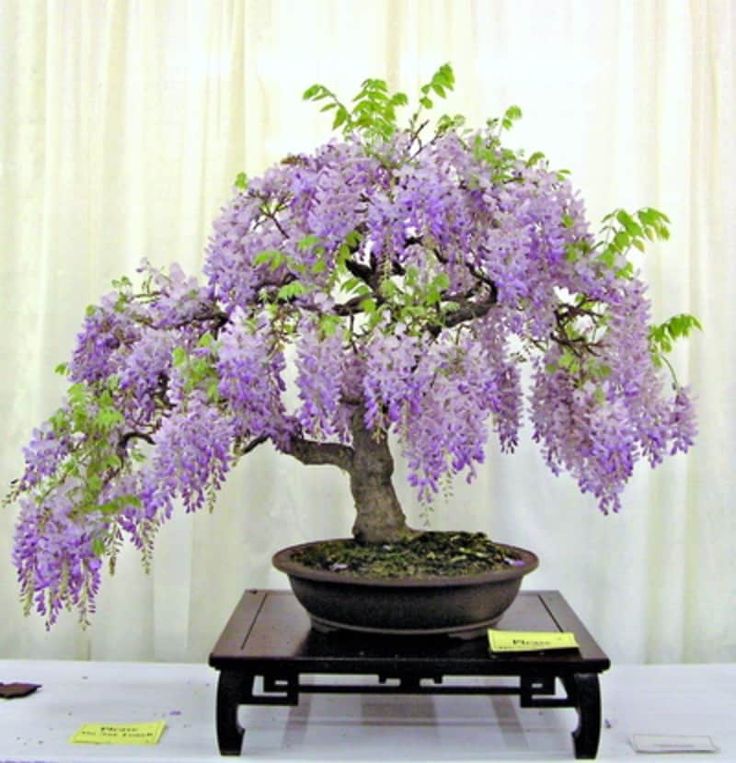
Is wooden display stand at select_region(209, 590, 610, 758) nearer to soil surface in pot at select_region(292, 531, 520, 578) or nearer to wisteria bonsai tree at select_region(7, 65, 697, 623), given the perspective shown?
soil surface in pot at select_region(292, 531, 520, 578)

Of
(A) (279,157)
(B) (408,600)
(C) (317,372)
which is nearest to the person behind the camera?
(C) (317,372)

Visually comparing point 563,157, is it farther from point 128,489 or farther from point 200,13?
point 128,489

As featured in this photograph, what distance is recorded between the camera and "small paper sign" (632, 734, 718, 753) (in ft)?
4.56

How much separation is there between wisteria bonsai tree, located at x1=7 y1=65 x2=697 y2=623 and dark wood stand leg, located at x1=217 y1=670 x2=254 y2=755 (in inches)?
8.2

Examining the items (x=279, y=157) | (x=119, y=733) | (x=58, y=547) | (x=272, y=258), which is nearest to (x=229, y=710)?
(x=119, y=733)

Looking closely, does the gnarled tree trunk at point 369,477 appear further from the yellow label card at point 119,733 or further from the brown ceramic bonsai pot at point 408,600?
the yellow label card at point 119,733

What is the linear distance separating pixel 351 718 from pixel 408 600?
284mm

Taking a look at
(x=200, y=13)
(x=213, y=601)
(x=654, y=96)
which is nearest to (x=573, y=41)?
(x=654, y=96)

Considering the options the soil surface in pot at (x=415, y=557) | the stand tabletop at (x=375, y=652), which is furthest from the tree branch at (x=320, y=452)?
the stand tabletop at (x=375, y=652)

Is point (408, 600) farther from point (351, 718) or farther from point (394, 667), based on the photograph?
point (351, 718)

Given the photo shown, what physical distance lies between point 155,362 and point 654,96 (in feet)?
3.88

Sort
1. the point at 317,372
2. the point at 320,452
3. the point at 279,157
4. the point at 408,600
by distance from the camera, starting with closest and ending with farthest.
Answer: the point at 317,372
the point at 408,600
the point at 320,452
the point at 279,157

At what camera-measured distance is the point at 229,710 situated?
4.38ft

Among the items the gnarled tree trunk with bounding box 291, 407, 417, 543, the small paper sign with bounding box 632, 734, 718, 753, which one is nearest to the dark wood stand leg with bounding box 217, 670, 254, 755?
the gnarled tree trunk with bounding box 291, 407, 417, 543
